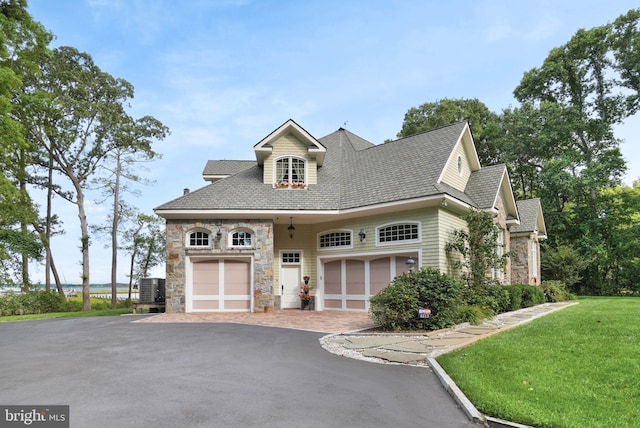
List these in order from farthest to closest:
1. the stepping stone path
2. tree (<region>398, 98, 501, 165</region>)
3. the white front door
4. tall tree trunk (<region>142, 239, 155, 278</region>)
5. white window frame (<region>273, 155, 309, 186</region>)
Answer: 1. tree (<region>398, 98, 501, 165</region>)
2. tall tree trunk (<region>142, 239, 155, 278</region>)
3. the white front door
4. white window frame (<region>273, 155, 309, 186</region>)
5. the stepping stone path

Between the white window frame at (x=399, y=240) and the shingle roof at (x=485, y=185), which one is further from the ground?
the shingle roof at (x=485, y=185)

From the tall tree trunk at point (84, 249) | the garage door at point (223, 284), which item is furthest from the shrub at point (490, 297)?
the tall tree trunk at point (84, 249)

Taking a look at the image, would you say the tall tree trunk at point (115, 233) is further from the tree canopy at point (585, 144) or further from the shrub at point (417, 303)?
the tree canopy at point (585, 144)

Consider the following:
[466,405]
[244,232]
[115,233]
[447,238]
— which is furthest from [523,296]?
[115,233]

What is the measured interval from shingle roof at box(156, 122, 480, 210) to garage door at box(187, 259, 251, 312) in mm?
2247

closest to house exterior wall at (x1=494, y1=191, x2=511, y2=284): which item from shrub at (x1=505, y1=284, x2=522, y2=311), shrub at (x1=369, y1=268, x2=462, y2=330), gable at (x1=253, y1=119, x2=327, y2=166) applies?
shrub at (x1=505, y1=284, x2=522, y2=311)

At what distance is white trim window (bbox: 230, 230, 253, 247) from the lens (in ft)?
48.7

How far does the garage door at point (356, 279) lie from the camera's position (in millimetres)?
13844

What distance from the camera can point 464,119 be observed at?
104ft

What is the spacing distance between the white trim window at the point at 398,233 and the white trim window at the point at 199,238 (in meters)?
6.41

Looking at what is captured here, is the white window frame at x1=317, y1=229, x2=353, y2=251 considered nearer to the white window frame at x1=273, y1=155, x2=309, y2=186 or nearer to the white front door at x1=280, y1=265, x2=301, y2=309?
the white front door at x1=280, y1=265, x2=301, y2=309

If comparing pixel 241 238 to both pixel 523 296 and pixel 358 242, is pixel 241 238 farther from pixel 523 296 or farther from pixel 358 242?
pixel 523 296

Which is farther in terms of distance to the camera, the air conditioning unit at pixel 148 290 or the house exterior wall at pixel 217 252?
the air conditioning unit at pixel 148 290

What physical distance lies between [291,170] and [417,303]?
27.8ft
